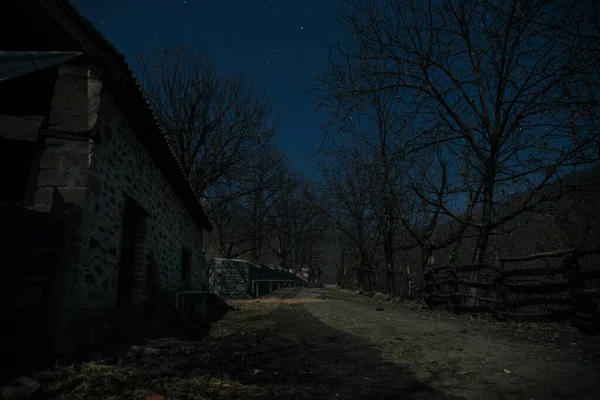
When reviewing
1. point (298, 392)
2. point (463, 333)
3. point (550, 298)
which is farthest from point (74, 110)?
point (550, 298)

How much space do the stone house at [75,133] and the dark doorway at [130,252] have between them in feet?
2.31

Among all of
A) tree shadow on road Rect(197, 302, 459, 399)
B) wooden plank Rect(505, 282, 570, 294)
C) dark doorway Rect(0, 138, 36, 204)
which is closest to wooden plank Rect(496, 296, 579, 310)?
wooden plank Rect(505, 282, 570, 294)

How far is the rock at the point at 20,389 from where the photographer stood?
244 centimetres

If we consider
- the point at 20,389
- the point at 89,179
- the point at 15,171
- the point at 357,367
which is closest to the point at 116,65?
the point at 89,179

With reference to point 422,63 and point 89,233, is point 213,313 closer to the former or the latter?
point 89,233

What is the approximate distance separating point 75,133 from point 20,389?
311 centimetres

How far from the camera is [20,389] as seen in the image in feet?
8.38

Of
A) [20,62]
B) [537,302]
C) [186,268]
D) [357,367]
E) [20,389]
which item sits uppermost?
[20,62]

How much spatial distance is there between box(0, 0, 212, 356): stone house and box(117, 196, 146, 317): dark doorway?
704 millimetres

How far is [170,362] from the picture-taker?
3.88 meters

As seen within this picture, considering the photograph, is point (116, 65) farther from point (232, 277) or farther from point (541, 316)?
point (232, 277)

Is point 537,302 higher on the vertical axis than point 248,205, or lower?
lower

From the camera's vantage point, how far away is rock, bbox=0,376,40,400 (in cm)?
244

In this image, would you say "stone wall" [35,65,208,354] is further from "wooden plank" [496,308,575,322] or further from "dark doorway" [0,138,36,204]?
"wooden plank" [496,308,575,322]
